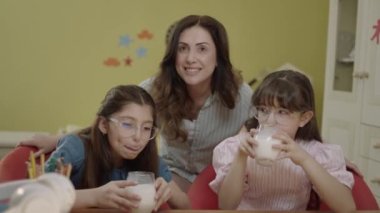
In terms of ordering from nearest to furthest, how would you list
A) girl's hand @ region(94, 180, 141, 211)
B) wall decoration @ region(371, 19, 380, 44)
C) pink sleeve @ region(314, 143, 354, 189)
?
girl's hand @ region(94, 180, 141, 211)
pink sleeve @ region(314, 143, 354, 189)
wall decoration @ region(371, 19, 380, 44)

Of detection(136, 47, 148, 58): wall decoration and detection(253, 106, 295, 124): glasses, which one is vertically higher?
detection(136, 47, 148, 58): wall decoration

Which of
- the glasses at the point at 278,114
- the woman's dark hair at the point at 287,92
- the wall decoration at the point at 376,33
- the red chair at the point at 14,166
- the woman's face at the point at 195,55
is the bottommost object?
the red chair at the point at 14,166

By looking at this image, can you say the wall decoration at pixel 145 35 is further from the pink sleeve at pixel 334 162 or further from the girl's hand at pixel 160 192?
the girl's hand at pixel 160 192

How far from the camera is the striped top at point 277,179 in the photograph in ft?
4.77

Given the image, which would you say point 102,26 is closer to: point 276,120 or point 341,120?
point 341,120

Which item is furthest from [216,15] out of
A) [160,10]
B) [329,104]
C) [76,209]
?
[76,209]

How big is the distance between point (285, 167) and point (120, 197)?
2.16 ft

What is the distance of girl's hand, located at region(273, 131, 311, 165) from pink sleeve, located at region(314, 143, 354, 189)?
226 mm

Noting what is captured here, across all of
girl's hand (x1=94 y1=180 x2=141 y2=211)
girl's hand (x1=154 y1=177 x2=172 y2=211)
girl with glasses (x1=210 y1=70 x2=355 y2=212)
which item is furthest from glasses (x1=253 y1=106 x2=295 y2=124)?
girl's hand (x1=94 y1=180 x2=141 y2=211)

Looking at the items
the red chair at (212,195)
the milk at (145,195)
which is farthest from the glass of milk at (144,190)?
the red chair at (212,195)

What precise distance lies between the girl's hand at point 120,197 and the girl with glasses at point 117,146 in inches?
8.0

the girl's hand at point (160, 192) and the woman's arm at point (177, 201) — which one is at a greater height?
the girl's hand at point (160, 192)

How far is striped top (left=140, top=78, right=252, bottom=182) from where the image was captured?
6.32ft

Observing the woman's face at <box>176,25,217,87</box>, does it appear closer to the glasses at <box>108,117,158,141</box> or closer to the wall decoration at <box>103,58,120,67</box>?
the glasses at <box>108,117,158,141</box>
